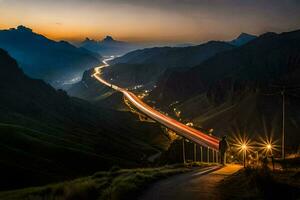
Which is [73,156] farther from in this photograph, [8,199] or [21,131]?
[8,199]

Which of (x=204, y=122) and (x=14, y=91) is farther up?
(x=14, y=91)

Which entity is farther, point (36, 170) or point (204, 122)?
point (204, 122)

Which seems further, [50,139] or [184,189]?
[50,139]

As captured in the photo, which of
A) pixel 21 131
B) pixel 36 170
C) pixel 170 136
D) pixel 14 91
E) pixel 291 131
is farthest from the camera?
pixel 14 91

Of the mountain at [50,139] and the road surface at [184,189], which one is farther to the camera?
the mountain at [50,139]

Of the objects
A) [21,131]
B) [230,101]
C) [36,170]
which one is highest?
[230,101]

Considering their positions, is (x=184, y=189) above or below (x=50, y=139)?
below

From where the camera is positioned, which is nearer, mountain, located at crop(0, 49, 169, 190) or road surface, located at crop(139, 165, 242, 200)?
road surface, located at crop(139, 165, 242, 200)

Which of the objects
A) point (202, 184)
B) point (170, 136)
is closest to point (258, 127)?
point (170, 136)
